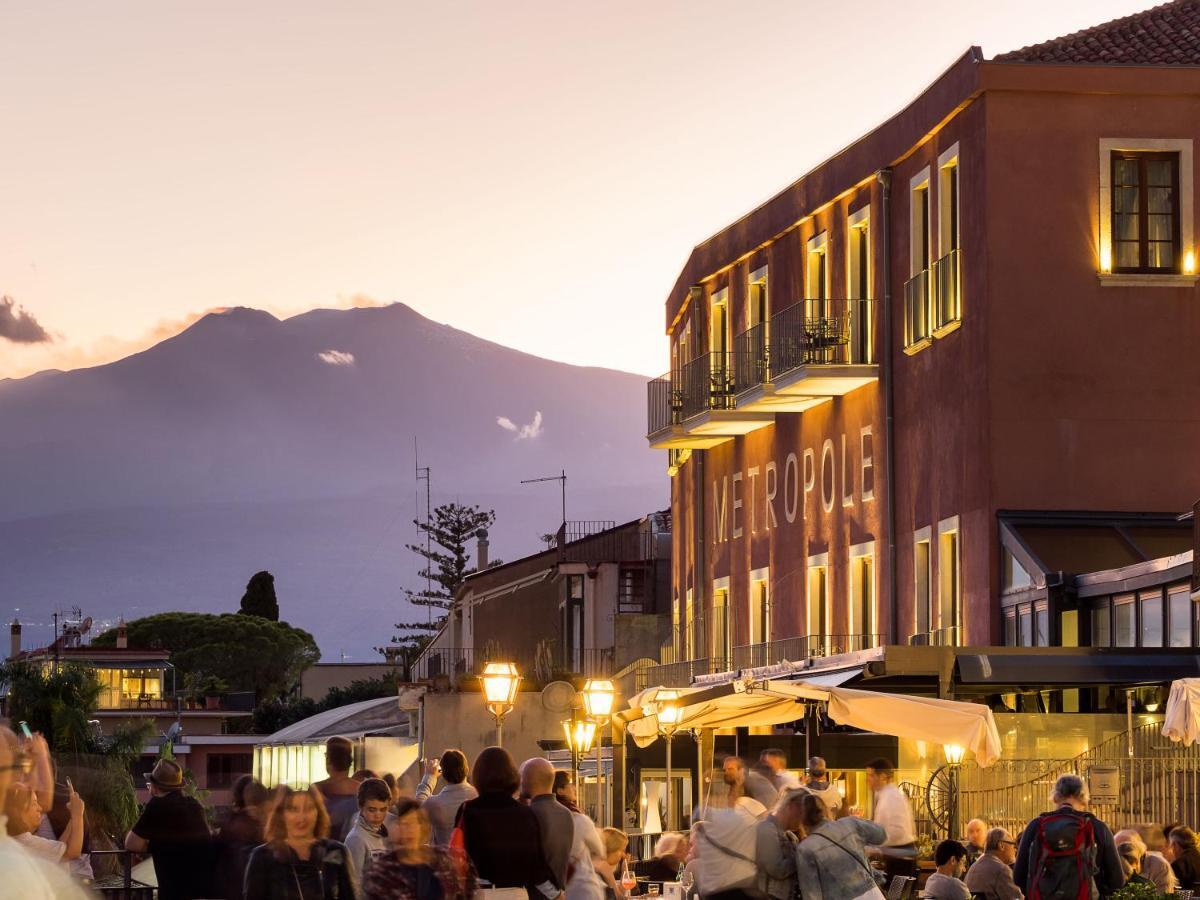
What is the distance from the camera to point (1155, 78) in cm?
2730

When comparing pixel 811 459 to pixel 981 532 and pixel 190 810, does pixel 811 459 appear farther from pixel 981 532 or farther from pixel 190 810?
pixel 190 810

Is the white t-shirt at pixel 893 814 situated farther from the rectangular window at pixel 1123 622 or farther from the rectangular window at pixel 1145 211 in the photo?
the rectangular window at pixel 1145 211

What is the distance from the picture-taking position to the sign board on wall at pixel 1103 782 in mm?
20266

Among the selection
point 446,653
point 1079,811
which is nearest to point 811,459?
point 1079,811

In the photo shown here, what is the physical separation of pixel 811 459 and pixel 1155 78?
960 cm

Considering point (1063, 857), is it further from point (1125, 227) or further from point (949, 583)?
point (1125, 227)

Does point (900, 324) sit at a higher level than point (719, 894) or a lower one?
higher

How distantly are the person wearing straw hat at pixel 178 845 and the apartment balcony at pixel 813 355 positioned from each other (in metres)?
19.0

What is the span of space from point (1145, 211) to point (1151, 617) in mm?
5898

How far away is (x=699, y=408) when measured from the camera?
124ft

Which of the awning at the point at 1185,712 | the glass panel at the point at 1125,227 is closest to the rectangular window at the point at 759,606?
the glass panel at the point at 1125,227

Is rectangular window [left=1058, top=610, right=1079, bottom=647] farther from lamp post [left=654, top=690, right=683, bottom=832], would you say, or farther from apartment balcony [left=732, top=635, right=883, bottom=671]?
apartment balcony [left=732, top=635, right=883, bottom=671]

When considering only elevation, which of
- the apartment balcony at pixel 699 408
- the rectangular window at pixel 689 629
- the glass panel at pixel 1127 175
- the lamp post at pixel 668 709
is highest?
the glass panel at pixel 1127 175

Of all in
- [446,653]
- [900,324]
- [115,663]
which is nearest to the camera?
Answer: [900,324]
